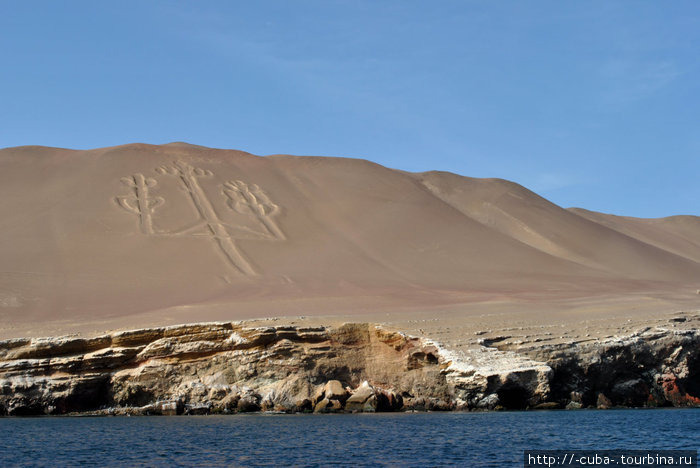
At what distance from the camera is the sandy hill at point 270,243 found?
38219mm

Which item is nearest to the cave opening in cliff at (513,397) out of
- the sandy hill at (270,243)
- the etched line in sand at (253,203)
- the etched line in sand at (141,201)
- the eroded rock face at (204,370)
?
the eroded rock face at (204,370)

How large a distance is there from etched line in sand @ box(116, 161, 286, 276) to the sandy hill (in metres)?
0.14

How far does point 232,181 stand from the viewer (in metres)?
56.9

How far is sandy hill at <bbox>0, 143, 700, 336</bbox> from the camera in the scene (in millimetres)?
38219

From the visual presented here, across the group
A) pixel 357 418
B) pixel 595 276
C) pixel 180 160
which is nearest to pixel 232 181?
pixel 180 160

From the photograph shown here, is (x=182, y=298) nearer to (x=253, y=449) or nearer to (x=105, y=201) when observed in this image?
(x=105, y=201)

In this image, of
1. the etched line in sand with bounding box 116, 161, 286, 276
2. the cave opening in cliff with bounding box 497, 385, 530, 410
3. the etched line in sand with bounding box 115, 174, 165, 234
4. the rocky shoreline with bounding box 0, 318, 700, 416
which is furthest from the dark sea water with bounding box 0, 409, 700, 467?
the etched line in sand with bounding box 115, 174, 165, 234

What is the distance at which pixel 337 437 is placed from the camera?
19094 mm

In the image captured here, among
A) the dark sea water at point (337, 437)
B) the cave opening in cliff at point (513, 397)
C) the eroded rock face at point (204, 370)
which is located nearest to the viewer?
the dark sea water at point (337, 437)

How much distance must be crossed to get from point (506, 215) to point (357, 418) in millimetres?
39820

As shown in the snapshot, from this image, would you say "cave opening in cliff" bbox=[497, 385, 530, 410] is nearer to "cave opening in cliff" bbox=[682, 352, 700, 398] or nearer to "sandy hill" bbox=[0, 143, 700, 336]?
"cave opening in cliff" bbox=[682, 352, 700, 398]

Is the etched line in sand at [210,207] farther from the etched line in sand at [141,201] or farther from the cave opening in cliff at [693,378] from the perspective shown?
the cave opening in cliff at [693,378]

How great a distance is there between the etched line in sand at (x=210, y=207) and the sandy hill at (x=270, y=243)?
14cm

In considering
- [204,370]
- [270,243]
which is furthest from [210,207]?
[204,370]
